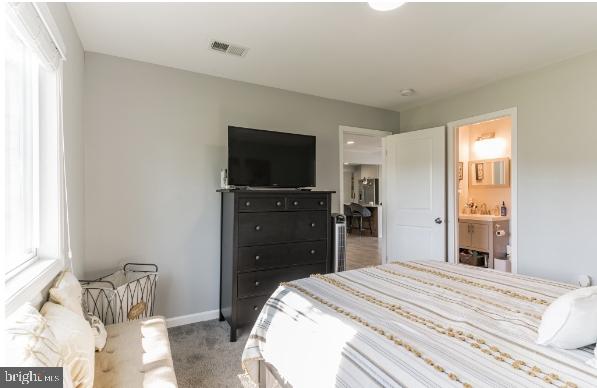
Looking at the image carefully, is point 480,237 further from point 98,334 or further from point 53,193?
point 53,193

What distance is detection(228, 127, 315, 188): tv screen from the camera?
2.90 m

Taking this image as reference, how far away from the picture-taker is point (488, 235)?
4.32 meters

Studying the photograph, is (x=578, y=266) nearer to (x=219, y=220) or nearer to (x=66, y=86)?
(x=219, y=220)

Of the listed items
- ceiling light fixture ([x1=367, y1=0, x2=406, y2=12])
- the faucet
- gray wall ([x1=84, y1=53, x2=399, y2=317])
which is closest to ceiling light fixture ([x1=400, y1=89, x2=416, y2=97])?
gray wall ([x1=84, y1=53, x2=399, y2=317])

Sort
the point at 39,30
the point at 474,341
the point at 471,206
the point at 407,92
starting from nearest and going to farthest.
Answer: the point at 474,341 → the point at 39,30 → the point at 407,92 → the point at 471,206

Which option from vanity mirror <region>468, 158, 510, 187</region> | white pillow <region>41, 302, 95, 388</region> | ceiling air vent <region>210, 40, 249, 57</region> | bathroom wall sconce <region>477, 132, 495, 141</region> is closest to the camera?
white pillow <region>41, 302, 95, 388</region>

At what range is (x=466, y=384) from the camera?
825mm

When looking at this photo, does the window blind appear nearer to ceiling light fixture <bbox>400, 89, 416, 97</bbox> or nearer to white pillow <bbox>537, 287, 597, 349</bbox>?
white pillow <bbox>537, 287, 597, 349</bbox>

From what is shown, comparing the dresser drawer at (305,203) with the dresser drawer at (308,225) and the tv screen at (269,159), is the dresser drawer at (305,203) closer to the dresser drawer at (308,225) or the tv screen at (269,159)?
the dresser drawer at (308,225)

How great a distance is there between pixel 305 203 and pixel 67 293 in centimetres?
191

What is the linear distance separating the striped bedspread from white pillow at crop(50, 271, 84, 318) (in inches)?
34.5

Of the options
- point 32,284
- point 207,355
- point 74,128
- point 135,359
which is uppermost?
point 74,128

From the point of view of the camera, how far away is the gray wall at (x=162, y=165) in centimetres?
261

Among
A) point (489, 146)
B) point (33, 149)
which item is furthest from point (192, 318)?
point (489, 146)
